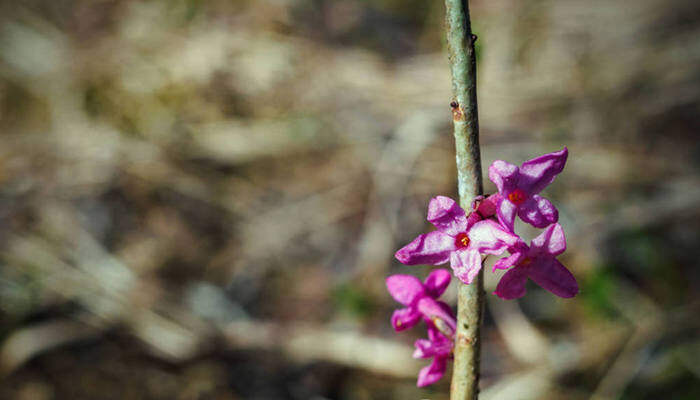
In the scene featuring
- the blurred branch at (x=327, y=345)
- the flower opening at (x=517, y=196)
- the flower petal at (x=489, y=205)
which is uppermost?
the blurred branch at (x=327, y=345)

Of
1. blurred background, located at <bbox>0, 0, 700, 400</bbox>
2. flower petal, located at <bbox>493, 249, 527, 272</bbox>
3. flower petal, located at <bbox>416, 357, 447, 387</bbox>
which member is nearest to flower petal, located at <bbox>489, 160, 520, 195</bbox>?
flower petal, located at <bbox>493, 249, 527, 272</bbox>

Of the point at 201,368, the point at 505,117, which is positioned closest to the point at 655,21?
the point at 505,117

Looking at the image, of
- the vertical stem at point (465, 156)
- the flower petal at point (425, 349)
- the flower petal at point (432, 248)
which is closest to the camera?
the vertical stem at point (465, 156)

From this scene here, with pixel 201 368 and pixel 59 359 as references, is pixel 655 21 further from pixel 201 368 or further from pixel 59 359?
pixel 59 359

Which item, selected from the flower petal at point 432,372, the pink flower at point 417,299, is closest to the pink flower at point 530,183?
the pink flower at point 417,299

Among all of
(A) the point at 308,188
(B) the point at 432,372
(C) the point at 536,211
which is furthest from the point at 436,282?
(A) the point at 308,188

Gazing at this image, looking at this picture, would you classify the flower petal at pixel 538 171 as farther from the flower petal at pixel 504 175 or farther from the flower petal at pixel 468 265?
the flower petal at pixel 468 265
